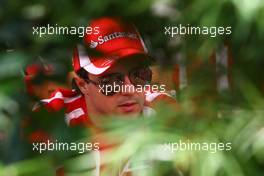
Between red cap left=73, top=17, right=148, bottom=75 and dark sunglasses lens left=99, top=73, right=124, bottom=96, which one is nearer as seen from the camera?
red cap left=73, top=17, right=148, bottom=75

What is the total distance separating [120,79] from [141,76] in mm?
25

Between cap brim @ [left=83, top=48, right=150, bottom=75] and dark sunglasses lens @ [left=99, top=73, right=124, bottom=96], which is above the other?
cap brim @ [left=83, top=48, right=150, bottom=75]

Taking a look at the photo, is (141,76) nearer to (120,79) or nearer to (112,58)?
(120,79)

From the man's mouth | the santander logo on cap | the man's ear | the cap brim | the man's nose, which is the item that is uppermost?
the santander logo on cap

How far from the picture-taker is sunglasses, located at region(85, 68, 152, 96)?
0.57m

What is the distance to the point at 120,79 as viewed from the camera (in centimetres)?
59

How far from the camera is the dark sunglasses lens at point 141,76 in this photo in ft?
1.88

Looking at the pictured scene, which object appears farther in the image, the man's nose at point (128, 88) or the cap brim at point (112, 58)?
the man's nose at point (128, 88)

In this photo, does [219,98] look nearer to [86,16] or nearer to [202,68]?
[202,68]

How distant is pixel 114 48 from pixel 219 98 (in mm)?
203

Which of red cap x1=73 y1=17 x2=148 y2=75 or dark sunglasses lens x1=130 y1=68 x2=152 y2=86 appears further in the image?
dark sunglasses lens x1=130 y1=68 x2=152 y2=86

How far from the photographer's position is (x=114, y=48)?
1.57 ft

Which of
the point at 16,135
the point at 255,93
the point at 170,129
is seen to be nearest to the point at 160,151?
the point at 170,129

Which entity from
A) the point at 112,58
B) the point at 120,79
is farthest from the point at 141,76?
the point at 112,58
